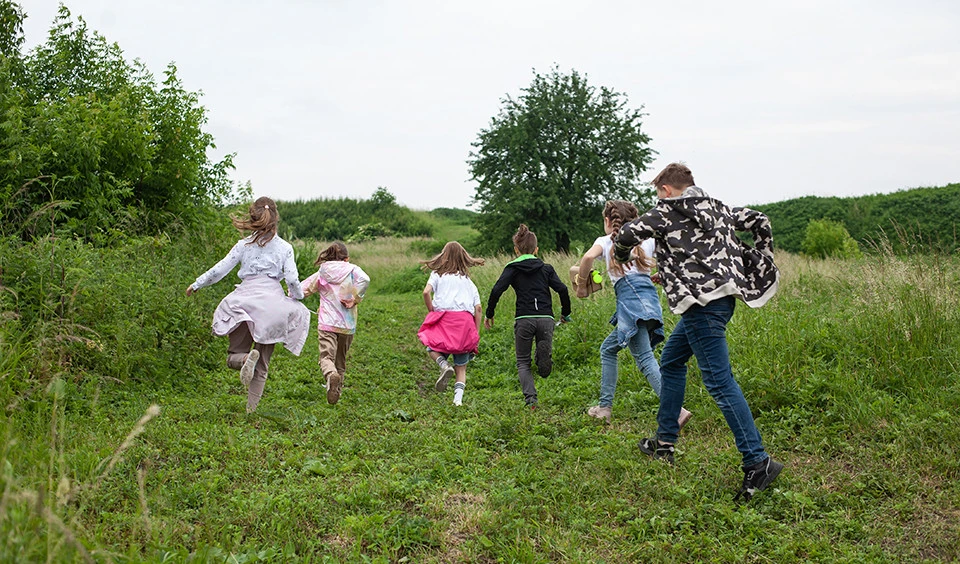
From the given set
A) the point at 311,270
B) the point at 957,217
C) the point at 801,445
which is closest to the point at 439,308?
the point at 801,445

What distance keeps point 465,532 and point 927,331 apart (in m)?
4.87

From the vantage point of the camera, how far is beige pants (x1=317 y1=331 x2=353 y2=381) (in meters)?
7.85

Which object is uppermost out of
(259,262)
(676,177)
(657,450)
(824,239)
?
(824,239)

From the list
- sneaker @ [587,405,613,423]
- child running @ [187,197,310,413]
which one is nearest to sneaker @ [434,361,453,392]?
child running @ [187,197,310,413]

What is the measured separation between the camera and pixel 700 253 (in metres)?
4.91

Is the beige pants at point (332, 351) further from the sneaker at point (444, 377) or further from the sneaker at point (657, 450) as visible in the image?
the sneaker at point (657, 450)

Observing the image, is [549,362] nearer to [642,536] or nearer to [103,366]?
[642,536]

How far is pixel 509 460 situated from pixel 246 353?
3.02 m

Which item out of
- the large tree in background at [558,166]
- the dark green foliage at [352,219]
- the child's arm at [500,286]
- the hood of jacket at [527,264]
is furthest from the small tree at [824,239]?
the dark green foliage at [352,219]

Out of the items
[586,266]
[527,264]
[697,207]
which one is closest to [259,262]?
[527,264]

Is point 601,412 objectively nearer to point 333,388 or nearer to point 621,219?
point 621,219

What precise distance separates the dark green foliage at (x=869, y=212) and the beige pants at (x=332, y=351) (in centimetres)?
1981

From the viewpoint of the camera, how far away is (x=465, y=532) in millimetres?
4250

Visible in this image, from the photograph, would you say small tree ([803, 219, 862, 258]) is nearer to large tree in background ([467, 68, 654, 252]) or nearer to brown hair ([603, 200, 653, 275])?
large tree in background ([467, 68, 654, 252])
